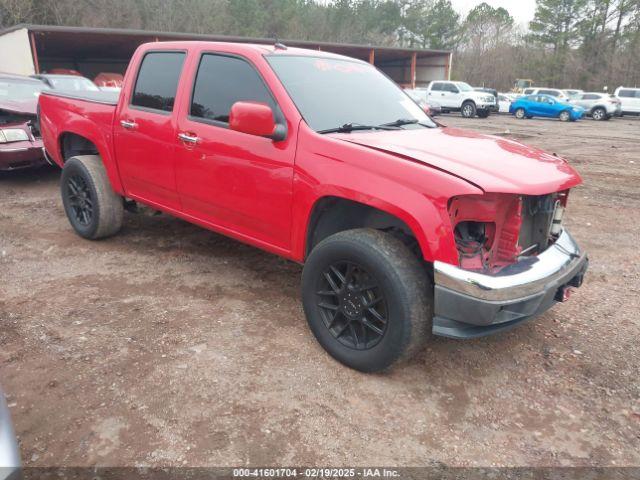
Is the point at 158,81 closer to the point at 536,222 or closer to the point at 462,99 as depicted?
the point at 536,222

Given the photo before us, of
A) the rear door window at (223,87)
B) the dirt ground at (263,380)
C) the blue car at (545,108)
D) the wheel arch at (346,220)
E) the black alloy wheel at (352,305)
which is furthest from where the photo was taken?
the blue car at (545,108)

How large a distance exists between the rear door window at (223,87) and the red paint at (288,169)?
7 centimetres

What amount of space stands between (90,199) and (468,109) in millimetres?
24125

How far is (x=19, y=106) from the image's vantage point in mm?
7059

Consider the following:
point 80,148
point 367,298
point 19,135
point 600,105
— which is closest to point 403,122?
point 367,298

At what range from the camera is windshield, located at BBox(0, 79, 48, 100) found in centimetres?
749

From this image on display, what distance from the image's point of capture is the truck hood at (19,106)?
684cm

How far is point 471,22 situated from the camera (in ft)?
189

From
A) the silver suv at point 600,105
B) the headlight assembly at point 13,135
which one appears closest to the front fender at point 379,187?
the headlight assembly at point 13,135

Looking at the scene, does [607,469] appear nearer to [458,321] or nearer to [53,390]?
[458,321]

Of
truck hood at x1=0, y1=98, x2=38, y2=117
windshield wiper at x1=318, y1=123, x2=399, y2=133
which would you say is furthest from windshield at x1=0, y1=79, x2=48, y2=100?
windshield wiper at x1=318, y1=123, x2=399, y2=133

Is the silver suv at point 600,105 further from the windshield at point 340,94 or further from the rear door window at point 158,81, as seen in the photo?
the rear door window at point 158,81

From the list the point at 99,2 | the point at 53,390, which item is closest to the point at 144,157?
the point at 53,390

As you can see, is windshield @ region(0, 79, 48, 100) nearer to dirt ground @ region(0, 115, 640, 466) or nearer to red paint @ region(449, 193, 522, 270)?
dirt ground @ region(0, 115, 640, 466)
